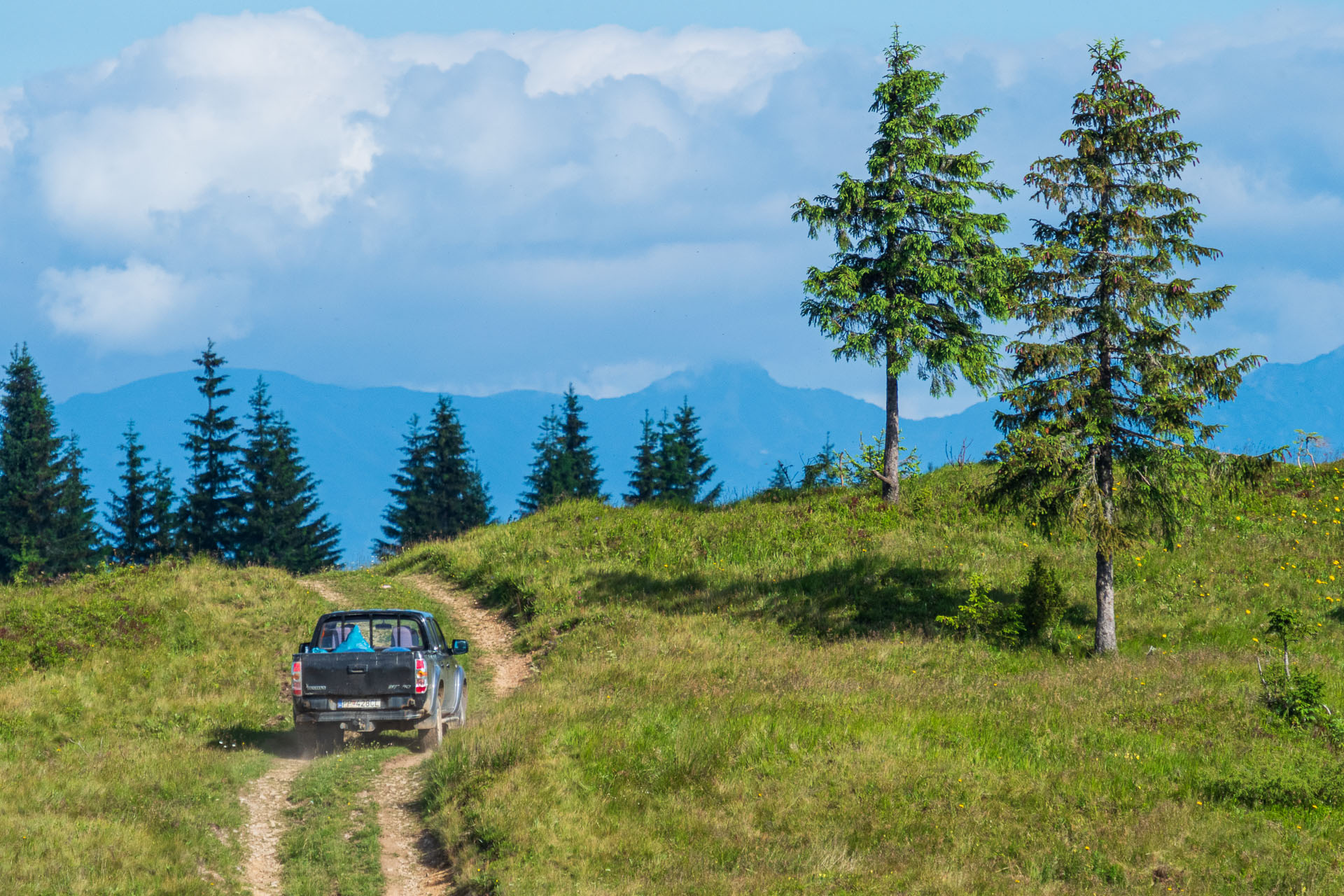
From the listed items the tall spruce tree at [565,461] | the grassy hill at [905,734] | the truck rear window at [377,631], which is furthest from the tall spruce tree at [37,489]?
the truck rear window at [377,631]

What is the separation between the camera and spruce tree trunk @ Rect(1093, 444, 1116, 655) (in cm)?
1930

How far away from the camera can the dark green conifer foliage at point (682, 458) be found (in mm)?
72706

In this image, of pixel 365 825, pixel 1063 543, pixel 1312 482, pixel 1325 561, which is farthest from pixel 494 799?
pixel 1312 482

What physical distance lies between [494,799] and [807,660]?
30.8 feet

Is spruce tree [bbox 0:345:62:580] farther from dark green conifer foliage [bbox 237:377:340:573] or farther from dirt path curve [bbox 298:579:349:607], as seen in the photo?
dirt path curve [bbox 298:579:349:607]

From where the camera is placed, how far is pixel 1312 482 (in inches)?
1116

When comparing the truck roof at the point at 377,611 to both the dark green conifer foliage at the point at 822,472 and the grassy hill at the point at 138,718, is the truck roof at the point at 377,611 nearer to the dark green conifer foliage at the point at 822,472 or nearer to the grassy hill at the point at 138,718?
the grassy hill at the point at 138,718

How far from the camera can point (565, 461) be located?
2810 inches

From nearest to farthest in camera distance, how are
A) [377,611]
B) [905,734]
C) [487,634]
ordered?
[905,734] → [377,611] → [487,634]

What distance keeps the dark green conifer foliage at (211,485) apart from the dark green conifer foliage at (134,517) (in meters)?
1.89

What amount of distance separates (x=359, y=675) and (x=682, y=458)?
2394 inches

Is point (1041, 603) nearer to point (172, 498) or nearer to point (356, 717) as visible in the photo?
point (356, 717)

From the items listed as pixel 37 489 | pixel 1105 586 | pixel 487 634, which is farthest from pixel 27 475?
pixel 1105 586

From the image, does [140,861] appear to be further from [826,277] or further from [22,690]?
[826,277]
